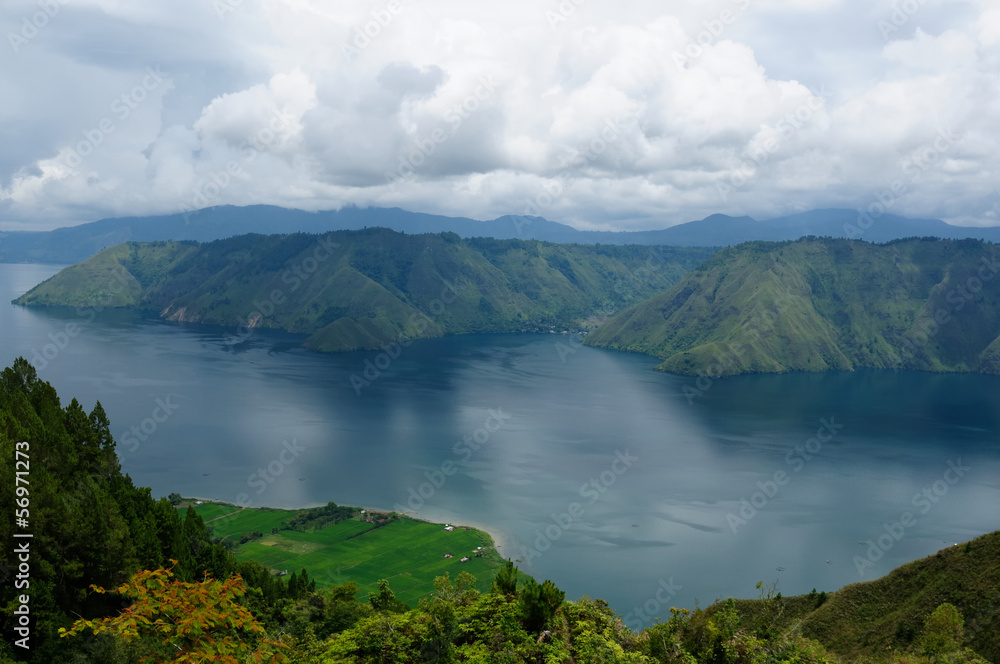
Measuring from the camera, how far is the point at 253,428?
129625 mm

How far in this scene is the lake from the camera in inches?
3113

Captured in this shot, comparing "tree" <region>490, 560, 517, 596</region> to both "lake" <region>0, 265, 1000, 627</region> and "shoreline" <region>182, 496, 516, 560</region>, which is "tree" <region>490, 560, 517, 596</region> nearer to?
"lake" <region>0, 265, 1000, 627</region>

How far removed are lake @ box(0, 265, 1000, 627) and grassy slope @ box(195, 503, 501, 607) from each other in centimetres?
492

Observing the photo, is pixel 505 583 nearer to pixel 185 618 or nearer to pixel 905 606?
pixel 185 618

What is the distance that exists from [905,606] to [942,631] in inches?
272

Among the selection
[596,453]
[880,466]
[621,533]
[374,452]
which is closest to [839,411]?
[880,466]

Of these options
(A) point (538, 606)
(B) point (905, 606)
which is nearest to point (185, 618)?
(A) point (538, 606)

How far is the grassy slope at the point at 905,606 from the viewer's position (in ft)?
118

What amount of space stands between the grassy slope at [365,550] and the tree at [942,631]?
41299mm

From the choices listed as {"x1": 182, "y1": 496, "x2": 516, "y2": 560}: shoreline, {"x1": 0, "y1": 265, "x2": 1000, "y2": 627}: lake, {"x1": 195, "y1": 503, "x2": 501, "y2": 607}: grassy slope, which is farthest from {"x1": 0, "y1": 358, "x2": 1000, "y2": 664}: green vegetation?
{"x1": 0, "y1": 265, "x2": 1000, "y2": 627}: lake

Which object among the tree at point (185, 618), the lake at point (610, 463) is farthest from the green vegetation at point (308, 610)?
the lake at point (610, 463)

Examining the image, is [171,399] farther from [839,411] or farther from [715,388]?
[839,411]

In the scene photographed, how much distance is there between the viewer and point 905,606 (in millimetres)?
39781

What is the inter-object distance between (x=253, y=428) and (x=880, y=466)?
396 feet
